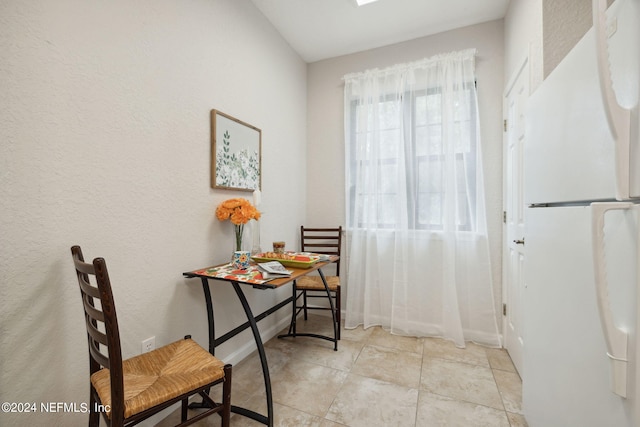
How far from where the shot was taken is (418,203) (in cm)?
259

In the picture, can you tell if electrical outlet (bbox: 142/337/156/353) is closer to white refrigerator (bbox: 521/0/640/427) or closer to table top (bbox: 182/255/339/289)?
table top (bbox: 182/255/339/289)

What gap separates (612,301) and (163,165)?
6.26ft

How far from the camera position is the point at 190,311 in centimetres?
169

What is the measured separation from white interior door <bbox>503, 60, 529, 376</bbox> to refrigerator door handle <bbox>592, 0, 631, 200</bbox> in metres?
1.36

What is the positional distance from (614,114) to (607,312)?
0.47 meters

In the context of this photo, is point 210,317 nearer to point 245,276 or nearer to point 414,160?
point 245,276

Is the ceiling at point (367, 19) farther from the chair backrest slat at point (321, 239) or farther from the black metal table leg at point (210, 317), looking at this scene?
the black metal table leg at point (210, 317)

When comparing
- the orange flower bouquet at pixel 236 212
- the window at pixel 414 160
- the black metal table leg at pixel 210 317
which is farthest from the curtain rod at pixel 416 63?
the black metal table leg at pixel 210 317

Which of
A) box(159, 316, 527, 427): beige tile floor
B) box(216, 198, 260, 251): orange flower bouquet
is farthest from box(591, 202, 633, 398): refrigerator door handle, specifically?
box(216, 198, 260, 251): orange flower bouquet

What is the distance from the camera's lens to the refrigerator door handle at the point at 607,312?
0.64 m

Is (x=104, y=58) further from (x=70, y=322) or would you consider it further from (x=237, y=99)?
(x=70, y=322)

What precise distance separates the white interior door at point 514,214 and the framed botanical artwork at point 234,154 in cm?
201

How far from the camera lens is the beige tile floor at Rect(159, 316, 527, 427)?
1521mm

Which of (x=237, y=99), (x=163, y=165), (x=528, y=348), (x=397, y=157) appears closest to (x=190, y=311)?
(x=163, y=165)
